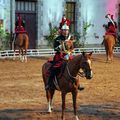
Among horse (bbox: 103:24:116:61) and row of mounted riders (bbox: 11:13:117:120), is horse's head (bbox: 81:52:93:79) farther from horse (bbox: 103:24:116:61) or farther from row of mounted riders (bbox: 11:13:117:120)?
horse (bbox: 103:24:116:61)

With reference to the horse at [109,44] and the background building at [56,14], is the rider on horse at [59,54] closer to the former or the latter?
the horse at [109,44]

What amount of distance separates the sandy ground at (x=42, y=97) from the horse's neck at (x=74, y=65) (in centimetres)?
121

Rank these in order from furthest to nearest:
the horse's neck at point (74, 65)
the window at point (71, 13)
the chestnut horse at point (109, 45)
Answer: the window at point (71, 13), the chestnut horse at point (109, 45), the horse's neck at point (74, 65)

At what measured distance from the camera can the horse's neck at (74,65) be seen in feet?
33.9

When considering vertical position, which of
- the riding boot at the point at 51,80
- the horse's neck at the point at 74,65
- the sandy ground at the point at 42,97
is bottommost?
the sandy ground at the point at 42,97

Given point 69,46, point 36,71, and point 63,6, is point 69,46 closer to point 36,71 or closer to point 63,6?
point 36,71

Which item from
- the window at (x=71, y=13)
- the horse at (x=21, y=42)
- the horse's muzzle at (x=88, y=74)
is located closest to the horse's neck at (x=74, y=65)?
the horse's muzzle at (x=88, y=74)

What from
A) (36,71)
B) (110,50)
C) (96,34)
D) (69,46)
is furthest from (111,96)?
(96,34)

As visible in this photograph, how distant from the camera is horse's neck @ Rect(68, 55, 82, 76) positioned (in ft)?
33.9

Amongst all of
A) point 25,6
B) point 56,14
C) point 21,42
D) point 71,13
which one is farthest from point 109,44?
point 25,6

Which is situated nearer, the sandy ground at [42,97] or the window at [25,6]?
the sandy ground at [42,97]

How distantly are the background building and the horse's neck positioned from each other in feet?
57.6

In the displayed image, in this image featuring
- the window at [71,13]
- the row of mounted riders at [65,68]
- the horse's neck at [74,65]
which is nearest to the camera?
the row of mounted riders at [65,68]

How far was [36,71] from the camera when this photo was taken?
19.9 meters
